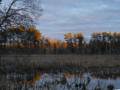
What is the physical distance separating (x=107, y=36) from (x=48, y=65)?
80266 millimetres

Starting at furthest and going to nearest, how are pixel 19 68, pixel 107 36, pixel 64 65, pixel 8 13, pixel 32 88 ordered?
pixel 107 36
pixel 8 13
pixel 64 65
pixel 19 68
pixel 32 88

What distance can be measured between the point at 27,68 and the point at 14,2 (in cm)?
762

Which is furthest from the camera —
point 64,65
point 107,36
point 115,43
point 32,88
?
point 107,36

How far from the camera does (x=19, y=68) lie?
81.4ft

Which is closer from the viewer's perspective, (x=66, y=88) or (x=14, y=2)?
(x=66, y=88)

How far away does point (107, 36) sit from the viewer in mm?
105875

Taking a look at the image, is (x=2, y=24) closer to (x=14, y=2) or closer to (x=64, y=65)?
(x=14, y=2)

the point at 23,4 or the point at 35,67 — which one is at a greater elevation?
the point at 23,4

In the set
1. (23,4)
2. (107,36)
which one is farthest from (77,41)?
(23,4)

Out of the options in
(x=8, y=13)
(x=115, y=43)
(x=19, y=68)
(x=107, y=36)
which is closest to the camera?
(x=19, y=68)

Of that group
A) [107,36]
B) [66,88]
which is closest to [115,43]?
[107,36]

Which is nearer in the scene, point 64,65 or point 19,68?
point 19,68

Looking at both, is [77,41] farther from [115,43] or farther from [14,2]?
[14,2]

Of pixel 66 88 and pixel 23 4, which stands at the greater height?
pixel 23 4
